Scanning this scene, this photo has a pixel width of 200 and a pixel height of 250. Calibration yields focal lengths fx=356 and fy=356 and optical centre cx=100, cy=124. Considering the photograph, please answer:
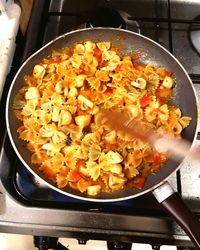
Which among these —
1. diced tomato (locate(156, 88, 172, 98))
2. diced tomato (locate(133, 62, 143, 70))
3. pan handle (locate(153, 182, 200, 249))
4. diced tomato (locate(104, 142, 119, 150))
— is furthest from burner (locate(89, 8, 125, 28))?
pan handle (locate(153, 182, 200, 249))

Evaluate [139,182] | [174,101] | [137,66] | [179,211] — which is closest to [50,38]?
[137,66]

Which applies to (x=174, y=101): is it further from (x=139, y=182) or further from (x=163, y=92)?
(x=139, y=182)

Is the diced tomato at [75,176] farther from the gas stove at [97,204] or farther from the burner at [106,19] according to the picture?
the burner at [106,19]

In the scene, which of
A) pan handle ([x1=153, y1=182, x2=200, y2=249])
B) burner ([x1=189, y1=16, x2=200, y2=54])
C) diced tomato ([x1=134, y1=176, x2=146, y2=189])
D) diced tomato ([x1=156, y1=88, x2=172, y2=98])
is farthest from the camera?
burner ([x1=189, y1=16, x2=200, y2=54])

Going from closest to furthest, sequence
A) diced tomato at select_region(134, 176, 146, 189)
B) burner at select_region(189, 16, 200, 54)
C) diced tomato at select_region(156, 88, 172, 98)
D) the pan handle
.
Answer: the pan handle → diced tomato at select_region(134, 176, 146, 189) → diced tomato at select_region(156, 88, 172, 98) → burner at select_region(189, 16, 200, 54)

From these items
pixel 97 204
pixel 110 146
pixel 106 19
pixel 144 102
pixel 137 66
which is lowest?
pixel 97 204

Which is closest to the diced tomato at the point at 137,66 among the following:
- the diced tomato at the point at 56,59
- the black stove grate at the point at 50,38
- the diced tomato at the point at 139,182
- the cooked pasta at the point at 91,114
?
the cooked pasta at the point at 91,114

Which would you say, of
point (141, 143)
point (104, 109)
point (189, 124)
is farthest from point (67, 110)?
point (189, 124)

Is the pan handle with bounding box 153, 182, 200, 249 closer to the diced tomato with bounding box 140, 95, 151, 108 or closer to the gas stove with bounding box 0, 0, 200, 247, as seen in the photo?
the gas stove with bounding box 0, 0, 200, 247
